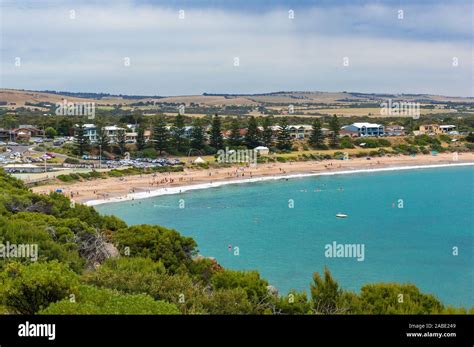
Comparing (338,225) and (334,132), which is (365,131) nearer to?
(334,132)

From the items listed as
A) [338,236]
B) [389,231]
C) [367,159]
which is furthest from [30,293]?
[367,159]

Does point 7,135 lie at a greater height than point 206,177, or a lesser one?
greater

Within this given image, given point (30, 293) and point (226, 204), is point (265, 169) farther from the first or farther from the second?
point (30, 293)

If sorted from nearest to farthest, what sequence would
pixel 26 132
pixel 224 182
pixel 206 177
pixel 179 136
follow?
pixel 224 182, pixel 206 177, pixel 179 136, pixel 26 132

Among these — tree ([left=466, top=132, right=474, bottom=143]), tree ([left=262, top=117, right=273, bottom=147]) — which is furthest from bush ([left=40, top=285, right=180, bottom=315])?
tree ([left=466, top=132, right=474, bottom=143])

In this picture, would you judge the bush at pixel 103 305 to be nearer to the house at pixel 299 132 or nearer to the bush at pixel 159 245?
the bush at pixel 159 245

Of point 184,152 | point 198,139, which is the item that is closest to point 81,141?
point 184,152
